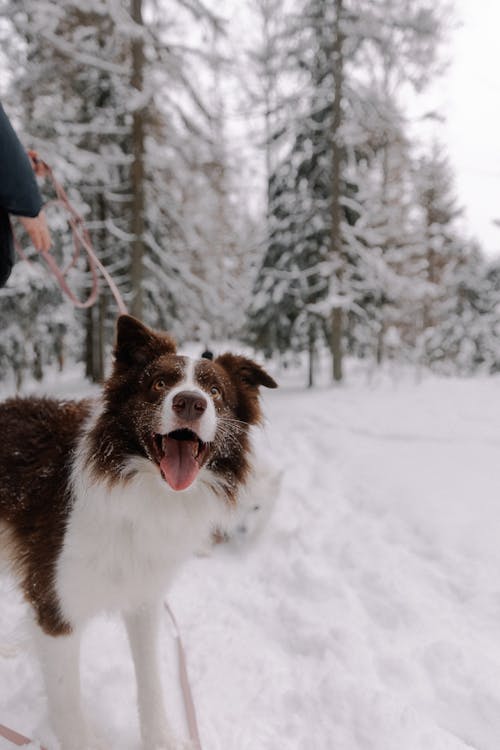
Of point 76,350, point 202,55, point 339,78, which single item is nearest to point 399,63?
point 339,78

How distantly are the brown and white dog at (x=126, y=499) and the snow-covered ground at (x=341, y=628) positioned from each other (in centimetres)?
40

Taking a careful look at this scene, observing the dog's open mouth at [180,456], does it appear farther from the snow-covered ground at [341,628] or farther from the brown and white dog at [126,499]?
the snow-covered ground at [341,628]

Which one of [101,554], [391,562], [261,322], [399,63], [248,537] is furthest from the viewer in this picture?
[261,322]

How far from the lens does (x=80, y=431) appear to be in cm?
262

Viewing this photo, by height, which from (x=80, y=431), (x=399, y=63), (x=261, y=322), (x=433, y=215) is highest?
(x=433, y=215)

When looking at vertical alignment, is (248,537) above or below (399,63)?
below

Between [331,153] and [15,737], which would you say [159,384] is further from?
[331,153]

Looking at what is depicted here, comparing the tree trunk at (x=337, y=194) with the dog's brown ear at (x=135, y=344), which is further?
the tree trunk at (x=337, y=194)

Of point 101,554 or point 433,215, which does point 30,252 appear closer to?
point 101,554

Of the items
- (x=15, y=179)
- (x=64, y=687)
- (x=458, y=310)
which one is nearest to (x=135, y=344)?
(x=15, y=179)

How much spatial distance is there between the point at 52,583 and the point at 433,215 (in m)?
30.1

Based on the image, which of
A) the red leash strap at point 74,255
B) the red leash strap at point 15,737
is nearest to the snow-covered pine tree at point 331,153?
the red leash strap at point 74,255

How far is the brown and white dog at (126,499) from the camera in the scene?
2158 millimetres

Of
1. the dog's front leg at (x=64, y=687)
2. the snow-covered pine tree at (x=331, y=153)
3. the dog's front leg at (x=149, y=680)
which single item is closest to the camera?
the dog's front leg at (x=64, y=687)
